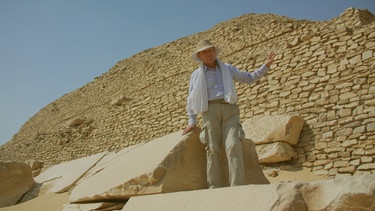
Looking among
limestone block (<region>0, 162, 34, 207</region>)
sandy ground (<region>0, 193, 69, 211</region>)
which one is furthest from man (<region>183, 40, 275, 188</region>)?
limestone block (<region>0, 162, 34, 207</region>)

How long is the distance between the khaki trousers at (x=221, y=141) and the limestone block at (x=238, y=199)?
0.68 metres

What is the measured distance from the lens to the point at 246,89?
348 inches

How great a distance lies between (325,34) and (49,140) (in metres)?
16.6

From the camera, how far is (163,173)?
3256 mm

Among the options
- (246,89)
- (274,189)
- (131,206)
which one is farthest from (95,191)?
(246,89)

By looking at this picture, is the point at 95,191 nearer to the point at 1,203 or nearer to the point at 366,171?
the point at 1,203

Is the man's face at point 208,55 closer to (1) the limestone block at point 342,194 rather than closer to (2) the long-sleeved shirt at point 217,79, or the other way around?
(2) the long-sleeved shirt at point 217,79

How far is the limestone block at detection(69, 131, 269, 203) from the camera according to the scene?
324cm

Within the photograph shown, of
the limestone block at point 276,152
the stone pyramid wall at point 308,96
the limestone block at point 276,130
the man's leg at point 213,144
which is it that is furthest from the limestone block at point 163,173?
the stone pyramid wall at point 308,96

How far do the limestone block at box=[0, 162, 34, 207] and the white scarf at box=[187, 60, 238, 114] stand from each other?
3.94 meters

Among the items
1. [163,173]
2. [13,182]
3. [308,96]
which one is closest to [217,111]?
[163,173]

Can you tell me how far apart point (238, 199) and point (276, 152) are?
180 inches

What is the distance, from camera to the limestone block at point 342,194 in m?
1.79

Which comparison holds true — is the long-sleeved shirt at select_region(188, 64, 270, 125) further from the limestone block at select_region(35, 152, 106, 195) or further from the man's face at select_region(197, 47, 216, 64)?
the limestone block at select_region(35, 152, 106, 195)
